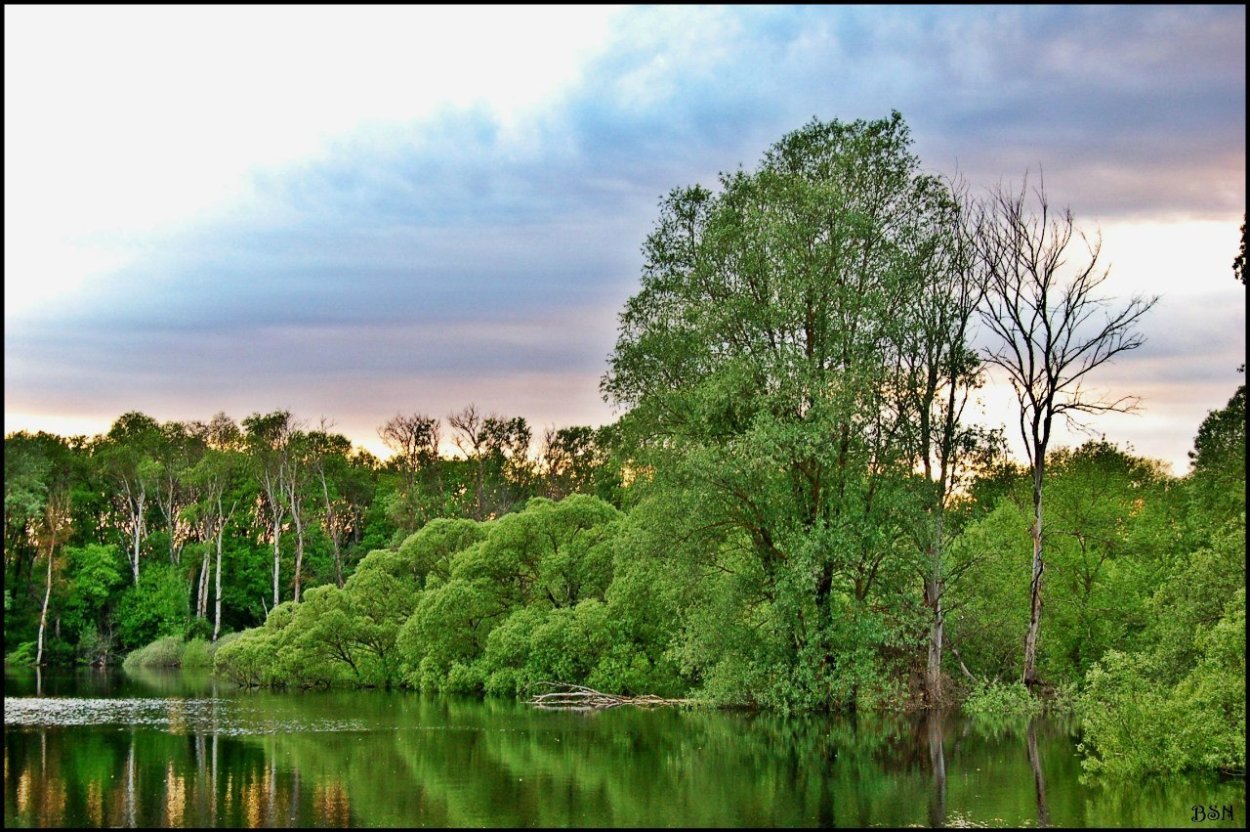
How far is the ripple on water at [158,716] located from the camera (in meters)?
33.5

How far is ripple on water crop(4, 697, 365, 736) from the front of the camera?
33.5m

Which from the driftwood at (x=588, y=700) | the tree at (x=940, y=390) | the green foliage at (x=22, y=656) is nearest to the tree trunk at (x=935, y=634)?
the tree at (x=940, y=390)

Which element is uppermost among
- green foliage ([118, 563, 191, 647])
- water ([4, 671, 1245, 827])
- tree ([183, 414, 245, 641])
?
tree ([183, 414, 245, 641])

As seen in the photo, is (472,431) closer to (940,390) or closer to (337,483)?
(337,483)

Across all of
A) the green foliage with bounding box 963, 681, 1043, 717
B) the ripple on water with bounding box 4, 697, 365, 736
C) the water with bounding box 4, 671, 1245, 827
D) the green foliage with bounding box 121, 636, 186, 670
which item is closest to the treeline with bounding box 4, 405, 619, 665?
the green foliage with bounding box 121, 636, 186, 670

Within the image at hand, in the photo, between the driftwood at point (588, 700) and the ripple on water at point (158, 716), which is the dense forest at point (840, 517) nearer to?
the driftwood at point (588, 700)

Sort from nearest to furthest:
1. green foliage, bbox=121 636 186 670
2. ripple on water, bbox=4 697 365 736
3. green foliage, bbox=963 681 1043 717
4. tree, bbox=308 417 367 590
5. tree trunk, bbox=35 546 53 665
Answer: ripple on water, bbox=4 697 365 736 < green foliage, bbox=963 681 1043 717 < green foliage, bbox=121 636 186 670 < tree trunk, bbox=35 546 53 665 < tree, bbox=308 417 367 590

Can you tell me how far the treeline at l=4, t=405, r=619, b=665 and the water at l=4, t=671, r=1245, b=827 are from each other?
37179 mm

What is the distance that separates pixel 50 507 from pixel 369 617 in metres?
29.9

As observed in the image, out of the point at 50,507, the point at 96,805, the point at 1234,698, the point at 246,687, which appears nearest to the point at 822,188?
the point at 1234,698

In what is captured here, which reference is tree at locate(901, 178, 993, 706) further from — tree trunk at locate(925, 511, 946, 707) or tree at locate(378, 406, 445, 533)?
tree at locate(378, 406, 445, 533)

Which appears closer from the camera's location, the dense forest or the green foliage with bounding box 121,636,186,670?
the dense forest

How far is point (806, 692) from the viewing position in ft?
116

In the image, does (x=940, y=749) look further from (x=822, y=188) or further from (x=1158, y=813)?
(x=822, y=188)
